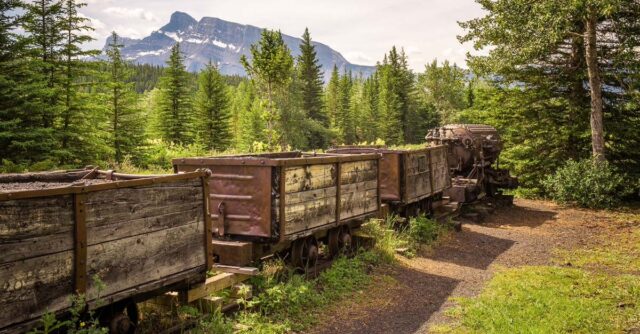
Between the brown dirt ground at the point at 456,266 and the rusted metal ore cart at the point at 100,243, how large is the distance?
228 centimetres

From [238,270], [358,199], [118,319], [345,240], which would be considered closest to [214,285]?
[238,270]

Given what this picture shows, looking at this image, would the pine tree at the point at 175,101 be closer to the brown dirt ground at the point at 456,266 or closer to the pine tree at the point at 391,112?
the brown dirt ground at the point at 456,266

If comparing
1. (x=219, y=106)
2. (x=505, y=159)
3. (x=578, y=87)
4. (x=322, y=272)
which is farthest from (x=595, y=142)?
(x=219, y=106)

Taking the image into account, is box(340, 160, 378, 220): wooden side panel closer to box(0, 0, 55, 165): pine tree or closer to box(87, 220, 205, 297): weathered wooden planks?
box(87, 220, 205, 297): weathered wooden planks

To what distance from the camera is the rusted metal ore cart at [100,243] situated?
3.89 m

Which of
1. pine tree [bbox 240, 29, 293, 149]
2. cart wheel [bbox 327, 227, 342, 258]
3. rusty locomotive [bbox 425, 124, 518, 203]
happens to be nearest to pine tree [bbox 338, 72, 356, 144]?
pine tree [bbox 240, 29, 293, 149]

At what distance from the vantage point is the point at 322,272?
820cm

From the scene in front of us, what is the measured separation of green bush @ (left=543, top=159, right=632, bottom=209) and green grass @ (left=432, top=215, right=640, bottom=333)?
7.18 m

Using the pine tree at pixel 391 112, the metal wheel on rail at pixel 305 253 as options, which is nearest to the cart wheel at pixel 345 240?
the metal wheel on rail at pixel 305 253

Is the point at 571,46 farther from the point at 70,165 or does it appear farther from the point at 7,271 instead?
the point at 7,271

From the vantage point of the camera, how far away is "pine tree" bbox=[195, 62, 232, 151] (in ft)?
133

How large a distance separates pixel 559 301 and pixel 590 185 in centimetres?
1186

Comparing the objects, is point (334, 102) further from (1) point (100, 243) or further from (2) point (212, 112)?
(1) point (100, 243)

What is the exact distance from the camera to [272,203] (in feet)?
23.6
